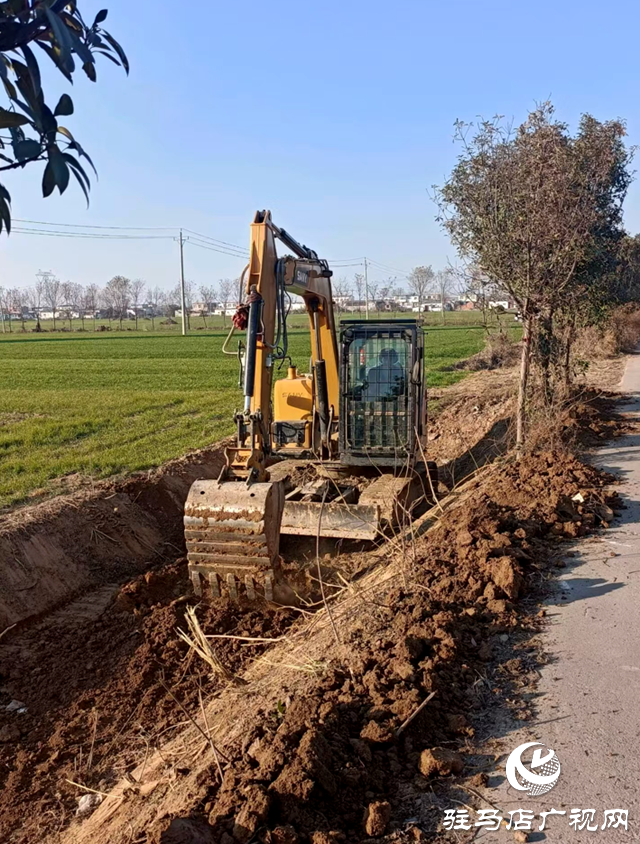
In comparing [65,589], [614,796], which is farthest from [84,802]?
[65,589]

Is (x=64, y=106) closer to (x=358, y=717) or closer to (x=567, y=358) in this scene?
(x=358, y=717)

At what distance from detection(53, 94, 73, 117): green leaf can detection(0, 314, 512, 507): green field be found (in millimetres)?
9325

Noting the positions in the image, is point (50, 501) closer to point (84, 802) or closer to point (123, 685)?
point (123, 685)

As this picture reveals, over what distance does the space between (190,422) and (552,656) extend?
1293 cm

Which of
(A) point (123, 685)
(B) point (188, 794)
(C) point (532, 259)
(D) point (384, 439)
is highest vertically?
(C) point (532, 259)

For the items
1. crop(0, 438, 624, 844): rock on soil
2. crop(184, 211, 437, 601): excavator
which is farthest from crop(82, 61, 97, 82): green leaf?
crop(184, 211, 437, 601): excavator

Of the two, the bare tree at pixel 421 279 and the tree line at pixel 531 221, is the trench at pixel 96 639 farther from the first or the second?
the bare tree at pixel 421 279

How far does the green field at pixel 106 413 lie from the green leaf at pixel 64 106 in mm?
9325

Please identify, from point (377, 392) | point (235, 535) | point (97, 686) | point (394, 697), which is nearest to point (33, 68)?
point (394, 697)

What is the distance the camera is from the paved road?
153 inches

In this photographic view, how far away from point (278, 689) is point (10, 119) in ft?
14.2

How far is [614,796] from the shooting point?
3920mm

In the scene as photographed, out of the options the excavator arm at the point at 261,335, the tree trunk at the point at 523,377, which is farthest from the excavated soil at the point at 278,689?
the tree trunk at the point at 523,377

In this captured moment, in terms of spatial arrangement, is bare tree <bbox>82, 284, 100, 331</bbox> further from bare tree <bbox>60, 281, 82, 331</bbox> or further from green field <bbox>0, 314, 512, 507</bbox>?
green field <bbox>0, 314, 512, 507</bbox>
